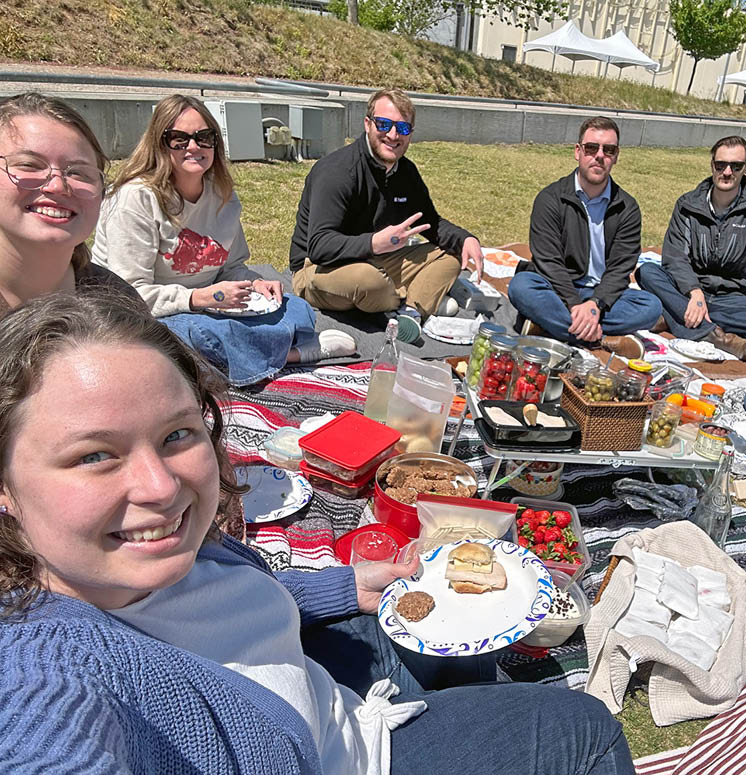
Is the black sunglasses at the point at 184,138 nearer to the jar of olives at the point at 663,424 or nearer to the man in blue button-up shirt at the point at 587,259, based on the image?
the man in blue button-up shirt at the point at 587,259

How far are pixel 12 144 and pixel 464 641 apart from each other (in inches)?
83.8

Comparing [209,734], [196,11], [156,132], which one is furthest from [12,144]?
[196,11]

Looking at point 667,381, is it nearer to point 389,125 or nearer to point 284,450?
point 284,450

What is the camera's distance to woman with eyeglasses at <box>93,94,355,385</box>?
3.46 metres

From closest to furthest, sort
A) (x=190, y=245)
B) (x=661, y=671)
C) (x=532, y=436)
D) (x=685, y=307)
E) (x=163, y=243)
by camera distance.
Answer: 1. (x=661, y=671)
2. (x=532, y=436)
3. (x=163, y=243)
4. (x=190, y=245)
5. (x=685, y=307)

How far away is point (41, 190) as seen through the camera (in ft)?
7.16

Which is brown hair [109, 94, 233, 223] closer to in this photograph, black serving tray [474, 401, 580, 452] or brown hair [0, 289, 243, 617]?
black serving tray [474, 401, 580, 452]

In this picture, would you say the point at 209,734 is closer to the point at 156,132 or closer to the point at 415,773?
the point at 415,773

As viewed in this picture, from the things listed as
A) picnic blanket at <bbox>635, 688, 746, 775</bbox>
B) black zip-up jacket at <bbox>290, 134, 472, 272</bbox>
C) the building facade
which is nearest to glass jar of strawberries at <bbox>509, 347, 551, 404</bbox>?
picnic blanket at <bbox>635, 688, 746, 775</bbox>

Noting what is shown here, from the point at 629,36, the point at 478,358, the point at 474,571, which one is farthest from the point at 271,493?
the point at 629,36

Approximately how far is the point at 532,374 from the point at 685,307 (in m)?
2.82

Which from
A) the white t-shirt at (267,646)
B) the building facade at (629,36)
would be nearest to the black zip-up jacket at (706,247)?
the white t-shirt at (267,646)

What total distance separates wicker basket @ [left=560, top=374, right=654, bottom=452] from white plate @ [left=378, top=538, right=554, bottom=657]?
70 cm

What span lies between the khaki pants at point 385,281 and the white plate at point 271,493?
1.94 meters
